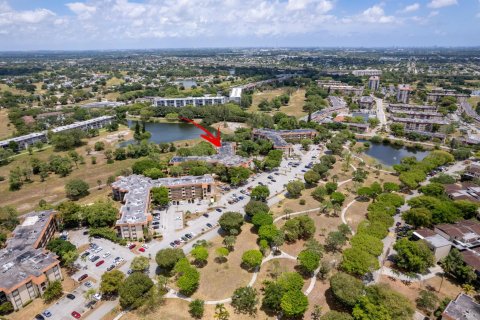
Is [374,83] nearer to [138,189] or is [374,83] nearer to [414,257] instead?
[414,257]

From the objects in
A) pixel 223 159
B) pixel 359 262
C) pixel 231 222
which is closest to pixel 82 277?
pixel 231 222

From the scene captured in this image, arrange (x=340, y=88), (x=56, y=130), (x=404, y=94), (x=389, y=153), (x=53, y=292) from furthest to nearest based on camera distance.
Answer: (x=340, y=88) → (x=404, y=94) → (x=56, y=130) → (x=389, y=153) → (x=53, y=292)

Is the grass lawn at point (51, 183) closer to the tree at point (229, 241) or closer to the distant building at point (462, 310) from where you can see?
the tree at point (229, 241)

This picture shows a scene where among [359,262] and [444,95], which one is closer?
[359,262]

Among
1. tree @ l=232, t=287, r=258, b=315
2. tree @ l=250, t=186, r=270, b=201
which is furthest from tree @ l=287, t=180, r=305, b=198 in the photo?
tree @ l=232, t=287, r=258, b=315

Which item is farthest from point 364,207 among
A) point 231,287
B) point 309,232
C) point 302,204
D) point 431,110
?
point 431,110

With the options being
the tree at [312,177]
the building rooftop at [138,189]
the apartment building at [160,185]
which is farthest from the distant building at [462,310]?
the building rooftop at [138,189]

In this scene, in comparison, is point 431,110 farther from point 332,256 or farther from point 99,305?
point 99,305
